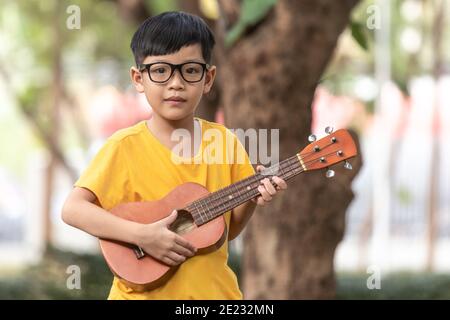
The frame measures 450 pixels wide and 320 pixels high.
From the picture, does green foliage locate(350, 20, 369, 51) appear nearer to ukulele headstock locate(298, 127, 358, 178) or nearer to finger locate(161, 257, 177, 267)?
ukulele headstock locate(298, 127, 358, 178)

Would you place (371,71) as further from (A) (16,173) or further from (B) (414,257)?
(A) (16,173)

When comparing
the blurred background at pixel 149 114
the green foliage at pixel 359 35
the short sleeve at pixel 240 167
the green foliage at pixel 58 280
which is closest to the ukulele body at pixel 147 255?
the short sleeve at pixel 240 167

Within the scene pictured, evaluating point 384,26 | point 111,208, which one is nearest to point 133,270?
point 111,208

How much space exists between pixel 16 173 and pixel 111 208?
14.4m

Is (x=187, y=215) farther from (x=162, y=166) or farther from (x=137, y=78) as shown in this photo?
(x=137, y=78)

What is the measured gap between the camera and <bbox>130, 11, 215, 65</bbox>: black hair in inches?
93.3

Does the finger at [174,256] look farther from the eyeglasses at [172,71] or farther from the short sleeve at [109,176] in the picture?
the eyeglasses at [172,71]

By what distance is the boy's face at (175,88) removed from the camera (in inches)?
92.0

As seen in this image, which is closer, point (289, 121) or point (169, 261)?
point (169, 261)

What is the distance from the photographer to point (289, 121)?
177 inches

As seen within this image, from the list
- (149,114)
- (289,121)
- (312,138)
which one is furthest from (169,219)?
(149,114)

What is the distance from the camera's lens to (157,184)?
237 centimetres

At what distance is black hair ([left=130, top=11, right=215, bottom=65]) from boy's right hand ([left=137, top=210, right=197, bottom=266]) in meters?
0.40

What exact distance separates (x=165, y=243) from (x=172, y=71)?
1.32ft
